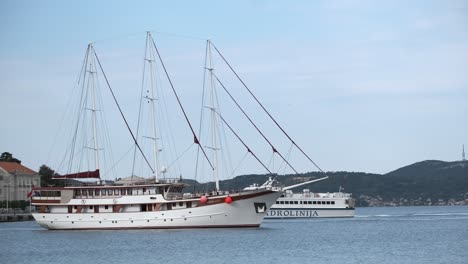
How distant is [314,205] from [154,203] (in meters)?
48.2

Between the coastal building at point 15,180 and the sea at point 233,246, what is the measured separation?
60.9m

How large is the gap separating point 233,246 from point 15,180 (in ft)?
301

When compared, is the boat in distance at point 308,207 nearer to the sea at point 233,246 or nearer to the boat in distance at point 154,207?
the sea at point 233,246

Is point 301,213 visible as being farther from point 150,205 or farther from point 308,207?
point 150,205

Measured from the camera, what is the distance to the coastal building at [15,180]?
509ft

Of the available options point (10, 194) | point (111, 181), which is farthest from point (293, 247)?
point (10, 194)

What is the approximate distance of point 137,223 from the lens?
8925 centimetres

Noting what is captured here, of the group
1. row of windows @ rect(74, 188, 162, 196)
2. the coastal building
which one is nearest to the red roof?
the coastal building

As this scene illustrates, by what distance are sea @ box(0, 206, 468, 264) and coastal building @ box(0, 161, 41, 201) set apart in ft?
200

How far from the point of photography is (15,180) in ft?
516

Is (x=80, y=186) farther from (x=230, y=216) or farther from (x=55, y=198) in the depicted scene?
(x=230, y=216)

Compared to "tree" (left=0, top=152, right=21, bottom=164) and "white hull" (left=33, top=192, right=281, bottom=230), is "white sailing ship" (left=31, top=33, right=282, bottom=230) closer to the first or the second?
"white hull" (left=33, top=192, right=281, bottom=230)

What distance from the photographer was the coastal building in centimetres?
15500

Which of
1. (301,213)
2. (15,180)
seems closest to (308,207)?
(301,213)
